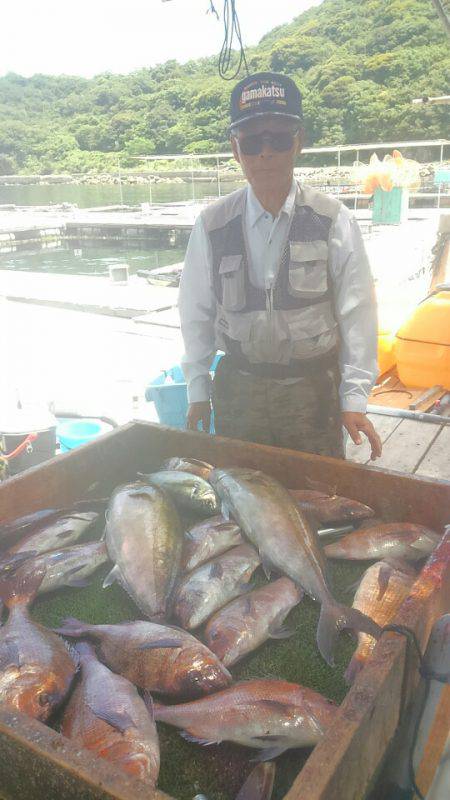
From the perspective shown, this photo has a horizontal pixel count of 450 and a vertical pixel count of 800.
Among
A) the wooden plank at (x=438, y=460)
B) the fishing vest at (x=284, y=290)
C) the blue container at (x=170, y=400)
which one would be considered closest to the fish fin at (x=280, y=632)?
the fishing vest at (x=284, y=290)

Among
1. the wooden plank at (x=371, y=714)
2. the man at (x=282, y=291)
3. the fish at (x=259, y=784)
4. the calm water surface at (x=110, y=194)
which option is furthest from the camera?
the calm water surface at (x=110, y=194)

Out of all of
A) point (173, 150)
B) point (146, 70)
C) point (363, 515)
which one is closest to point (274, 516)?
point (363, 515)

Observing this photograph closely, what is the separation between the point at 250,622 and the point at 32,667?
24.9 inches

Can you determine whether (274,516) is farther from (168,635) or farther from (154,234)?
(154,234)

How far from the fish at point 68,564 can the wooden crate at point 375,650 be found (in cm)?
40

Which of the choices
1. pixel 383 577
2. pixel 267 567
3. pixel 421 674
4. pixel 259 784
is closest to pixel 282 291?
pixel 267 567

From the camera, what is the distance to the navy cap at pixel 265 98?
2639mm

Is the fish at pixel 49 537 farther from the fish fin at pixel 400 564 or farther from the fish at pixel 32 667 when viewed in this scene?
the fish fin at pixel 400 564

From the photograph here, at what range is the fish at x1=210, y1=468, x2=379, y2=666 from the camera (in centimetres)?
170

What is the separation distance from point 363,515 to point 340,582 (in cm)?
32

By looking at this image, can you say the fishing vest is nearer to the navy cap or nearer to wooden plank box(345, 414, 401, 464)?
the navy cap

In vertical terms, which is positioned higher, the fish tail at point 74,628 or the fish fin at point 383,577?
the fish fin at point 383,577

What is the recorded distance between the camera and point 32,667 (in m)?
1.50

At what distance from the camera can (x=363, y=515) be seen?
2.26 metres
